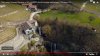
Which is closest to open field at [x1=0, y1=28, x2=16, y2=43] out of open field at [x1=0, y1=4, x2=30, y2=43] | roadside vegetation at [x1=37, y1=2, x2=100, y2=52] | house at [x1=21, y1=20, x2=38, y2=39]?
open field at [x1=0, y1=4, x2=30, y2=43]

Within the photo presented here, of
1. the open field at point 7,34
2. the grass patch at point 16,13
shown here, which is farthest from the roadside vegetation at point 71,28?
the open field at point 7,34

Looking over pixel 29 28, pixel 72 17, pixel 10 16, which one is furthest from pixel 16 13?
pixel 72 17

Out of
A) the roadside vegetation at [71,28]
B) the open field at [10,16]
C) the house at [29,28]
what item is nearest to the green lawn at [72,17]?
the roadside vegetation at [71,28]

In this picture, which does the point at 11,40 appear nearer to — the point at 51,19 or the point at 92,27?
the point at 51,19

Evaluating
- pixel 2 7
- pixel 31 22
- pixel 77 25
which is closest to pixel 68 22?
pixel 77 25

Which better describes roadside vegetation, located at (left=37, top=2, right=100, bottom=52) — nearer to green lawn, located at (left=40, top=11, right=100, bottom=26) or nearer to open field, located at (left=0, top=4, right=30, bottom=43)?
green lawn, located at (left=40, top=11, right=100, bottom=26)

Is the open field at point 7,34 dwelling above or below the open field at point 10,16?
below

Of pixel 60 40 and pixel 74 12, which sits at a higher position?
pixel 74 12

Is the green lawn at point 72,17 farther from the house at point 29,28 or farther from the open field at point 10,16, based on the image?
the open field at point 10,16

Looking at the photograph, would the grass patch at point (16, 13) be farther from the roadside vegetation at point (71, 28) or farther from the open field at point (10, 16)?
the roadside vegetation at point (71, 28)
